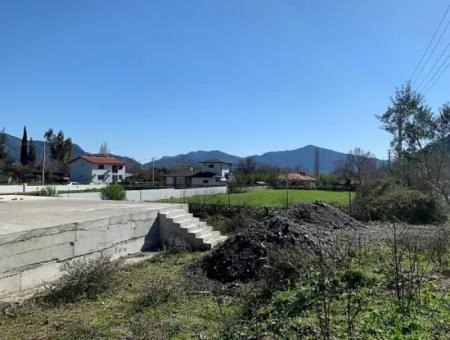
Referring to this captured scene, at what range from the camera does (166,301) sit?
18.1 feet

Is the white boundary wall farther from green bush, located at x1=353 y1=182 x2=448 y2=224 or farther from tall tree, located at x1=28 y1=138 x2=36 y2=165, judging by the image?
tall tree, located at x1=28 y1=138 x2=36 y2=165

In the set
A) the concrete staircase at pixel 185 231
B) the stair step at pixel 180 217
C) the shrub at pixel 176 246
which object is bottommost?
the shrub at pixel 176 246

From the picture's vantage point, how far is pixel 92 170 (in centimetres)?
7031

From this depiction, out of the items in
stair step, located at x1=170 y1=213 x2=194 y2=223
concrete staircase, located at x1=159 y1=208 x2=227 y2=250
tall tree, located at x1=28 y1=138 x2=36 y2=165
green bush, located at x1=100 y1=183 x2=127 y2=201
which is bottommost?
concrete staircase, located at x1=159 y1=208 x2=227 y2=250

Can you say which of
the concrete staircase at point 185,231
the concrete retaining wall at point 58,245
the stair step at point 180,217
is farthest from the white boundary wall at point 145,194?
the concrete retaining wall at point 58,245

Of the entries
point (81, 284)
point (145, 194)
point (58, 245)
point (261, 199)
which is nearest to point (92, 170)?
point (145, 194)

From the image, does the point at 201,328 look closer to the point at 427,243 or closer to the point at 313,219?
the point at 427,243

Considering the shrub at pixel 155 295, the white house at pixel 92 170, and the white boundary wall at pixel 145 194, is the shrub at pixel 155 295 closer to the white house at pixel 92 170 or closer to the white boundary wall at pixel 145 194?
the white boundary wall at pixel 145 194

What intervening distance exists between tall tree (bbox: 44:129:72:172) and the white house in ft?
6.77

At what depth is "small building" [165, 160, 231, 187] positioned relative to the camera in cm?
7025

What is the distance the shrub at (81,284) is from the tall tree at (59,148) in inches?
2614

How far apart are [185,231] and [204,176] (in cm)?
6166

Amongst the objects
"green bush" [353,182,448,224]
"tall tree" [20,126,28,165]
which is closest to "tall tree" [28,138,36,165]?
"tall tree" [20,126,28,165]

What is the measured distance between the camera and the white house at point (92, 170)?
70.0 meters
